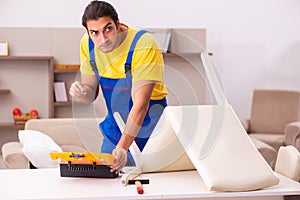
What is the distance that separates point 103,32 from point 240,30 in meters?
4.41

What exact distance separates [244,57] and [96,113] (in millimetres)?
4379

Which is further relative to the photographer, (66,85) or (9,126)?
(66,85)

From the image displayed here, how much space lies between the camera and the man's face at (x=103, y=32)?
2.21 metres

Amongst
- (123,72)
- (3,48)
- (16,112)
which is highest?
(123,72)

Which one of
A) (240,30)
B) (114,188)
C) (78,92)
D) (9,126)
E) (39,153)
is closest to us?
(114,188)

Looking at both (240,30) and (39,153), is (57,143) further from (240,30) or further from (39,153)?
(240,30)

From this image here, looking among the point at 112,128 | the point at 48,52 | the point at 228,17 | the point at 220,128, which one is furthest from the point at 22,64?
the point at 220,128

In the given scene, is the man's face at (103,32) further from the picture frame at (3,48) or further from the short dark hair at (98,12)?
the picture frame at (3,48)

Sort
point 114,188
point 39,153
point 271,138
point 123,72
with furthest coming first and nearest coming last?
1. point 271,138
2. point 39,153
3. point 123,72
4. point 114,188

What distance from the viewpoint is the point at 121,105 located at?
7.88ft

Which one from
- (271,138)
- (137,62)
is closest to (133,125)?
(137,62)

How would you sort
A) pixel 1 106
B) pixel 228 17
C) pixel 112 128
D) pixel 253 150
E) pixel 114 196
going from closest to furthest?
1. pixel 114 196
2. pixel 253 150
3. pixel 112 128
4. pixel 1 106
5. pixel 228 17

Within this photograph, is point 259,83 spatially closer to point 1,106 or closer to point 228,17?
point 228,17

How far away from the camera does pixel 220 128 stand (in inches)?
90.7
